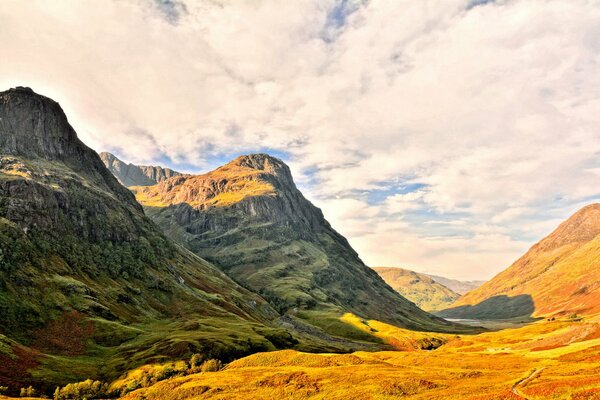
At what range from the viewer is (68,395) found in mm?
91375

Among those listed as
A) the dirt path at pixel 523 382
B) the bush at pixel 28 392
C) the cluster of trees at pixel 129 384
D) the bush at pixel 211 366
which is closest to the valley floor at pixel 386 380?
the dirt path at pixel 523 382

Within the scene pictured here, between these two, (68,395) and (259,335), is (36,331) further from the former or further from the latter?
(259,335)

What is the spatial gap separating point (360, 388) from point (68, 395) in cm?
6935

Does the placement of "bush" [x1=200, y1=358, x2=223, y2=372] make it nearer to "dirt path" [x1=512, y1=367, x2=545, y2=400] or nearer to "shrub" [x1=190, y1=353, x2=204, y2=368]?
"shrub" [x1=190, y1=353, x2=204, y2=368]

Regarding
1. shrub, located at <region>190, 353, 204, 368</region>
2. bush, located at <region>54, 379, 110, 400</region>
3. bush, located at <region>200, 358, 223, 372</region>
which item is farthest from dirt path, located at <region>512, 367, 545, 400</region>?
bush, located at <region>54, 379, 110, 400</region>

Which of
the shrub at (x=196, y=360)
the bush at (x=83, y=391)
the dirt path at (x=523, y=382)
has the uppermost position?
the shrub at (x=196, y=360)

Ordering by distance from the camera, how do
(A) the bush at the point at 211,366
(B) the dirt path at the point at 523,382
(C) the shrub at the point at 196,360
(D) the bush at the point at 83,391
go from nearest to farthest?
(B) the dirt path at the point at 523,382
(D) the bush at the point at 83,391
(A) the bush at the point at 211,366
(C) the shrub at the point at 196,360

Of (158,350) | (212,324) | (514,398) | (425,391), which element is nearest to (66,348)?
(158,350)

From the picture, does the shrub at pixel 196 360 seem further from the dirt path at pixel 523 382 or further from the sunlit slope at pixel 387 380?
the dirt path at pixel 523 382

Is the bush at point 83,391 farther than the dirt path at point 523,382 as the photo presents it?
Yes

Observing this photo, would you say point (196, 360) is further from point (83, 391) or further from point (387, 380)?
point (387, 380)

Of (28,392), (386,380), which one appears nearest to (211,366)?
(28,392)

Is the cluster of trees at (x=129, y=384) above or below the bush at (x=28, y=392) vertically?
below

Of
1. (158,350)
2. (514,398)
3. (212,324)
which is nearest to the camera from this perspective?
(514,398)
